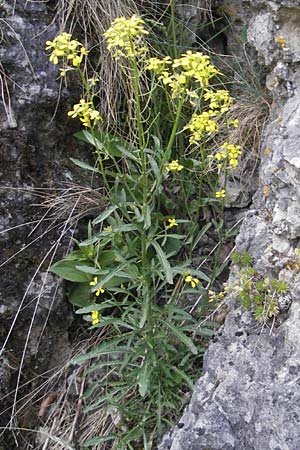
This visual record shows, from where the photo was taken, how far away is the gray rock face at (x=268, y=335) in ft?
5.58

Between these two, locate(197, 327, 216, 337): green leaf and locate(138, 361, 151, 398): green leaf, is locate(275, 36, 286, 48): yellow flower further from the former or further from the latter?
locate(138, 361, 151, 398): green leaf

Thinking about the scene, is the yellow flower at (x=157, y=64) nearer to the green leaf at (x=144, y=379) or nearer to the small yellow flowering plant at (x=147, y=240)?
the small yellow flowering plant at (x=147, y=240)

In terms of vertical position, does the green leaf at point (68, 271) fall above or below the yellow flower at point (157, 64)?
below

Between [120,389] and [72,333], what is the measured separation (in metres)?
0.44

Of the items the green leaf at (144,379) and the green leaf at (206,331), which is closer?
the green leaf at (144,379)

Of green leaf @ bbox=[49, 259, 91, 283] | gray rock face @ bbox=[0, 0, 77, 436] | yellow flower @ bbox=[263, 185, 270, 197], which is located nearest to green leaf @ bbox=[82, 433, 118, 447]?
gray rock face @ bbox=[0, 0, 77, 436]

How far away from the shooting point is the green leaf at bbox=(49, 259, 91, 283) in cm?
227

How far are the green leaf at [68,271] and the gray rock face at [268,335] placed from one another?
0.58 m

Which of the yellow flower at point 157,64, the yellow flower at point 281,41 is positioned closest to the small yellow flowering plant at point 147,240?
the yellow flower at point 157,64

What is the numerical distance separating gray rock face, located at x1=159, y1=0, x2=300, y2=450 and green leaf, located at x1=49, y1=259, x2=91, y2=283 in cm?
58

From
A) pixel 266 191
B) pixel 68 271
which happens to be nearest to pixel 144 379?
pixel 68 271

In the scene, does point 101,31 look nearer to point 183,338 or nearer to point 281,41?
point 281,41

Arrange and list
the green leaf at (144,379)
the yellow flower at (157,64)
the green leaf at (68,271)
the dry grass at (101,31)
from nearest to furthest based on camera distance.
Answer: the yellow flower at (157,64)
the green leaf at (144,379)
the green leaf at (68,271)
the dry grass at (101,31)

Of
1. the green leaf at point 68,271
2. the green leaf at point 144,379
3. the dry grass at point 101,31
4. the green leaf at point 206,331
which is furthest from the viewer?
the dry grass at point 101,31
